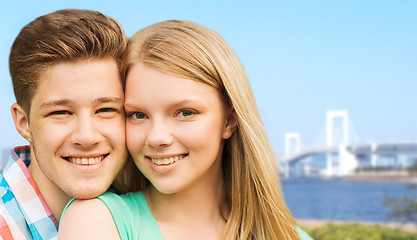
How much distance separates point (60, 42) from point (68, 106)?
0.73ft

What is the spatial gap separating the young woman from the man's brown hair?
0.29ft

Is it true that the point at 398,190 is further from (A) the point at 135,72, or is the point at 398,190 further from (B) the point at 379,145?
(A) the point at 135,72

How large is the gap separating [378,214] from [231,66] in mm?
26125

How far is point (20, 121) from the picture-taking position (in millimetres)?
1901

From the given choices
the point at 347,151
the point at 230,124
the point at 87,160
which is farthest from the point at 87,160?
the point at 347,151

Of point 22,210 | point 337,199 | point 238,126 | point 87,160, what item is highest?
point 238,126

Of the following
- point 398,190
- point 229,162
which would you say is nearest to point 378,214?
→ point 398,190

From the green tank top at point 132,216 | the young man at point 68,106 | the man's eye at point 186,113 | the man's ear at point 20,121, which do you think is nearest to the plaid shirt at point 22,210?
the young man at point 68,106

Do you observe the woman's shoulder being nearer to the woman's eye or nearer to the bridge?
the woman's eye

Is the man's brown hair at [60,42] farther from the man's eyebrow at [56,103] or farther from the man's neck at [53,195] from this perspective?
the man's neck at [53,195]

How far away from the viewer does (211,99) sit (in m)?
1.62

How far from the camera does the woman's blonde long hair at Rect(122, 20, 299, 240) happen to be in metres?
1.61

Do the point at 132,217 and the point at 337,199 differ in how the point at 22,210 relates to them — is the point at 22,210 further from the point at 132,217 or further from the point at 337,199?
the point at 337,199

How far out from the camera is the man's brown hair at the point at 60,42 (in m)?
1.67
